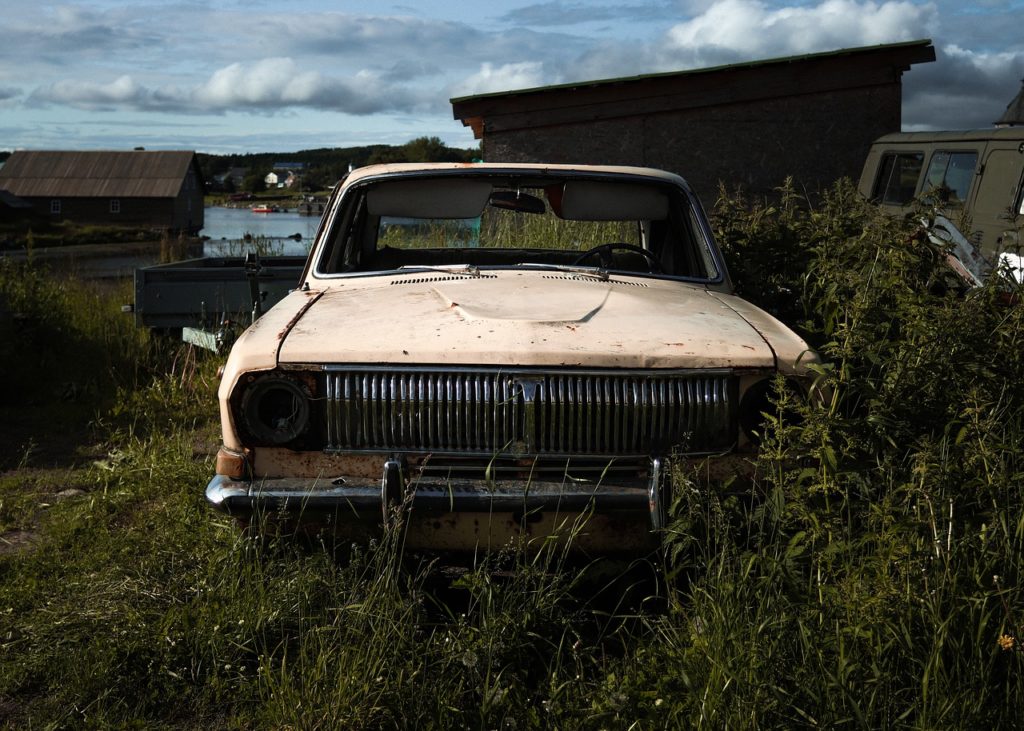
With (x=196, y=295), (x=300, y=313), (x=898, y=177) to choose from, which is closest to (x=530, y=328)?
(x=300, y=313)

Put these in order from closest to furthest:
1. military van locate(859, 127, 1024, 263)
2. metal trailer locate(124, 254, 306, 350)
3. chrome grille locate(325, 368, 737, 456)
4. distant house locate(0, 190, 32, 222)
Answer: chrome grille locate(325, 368, 737, 456) → metal trailer locate(124, 254, 306, 350) → military van locate(859, 127, 1024, 263) → distant house locate(0, 190, 32, 222)

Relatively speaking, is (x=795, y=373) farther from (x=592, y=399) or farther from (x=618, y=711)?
(x=618, y=711)

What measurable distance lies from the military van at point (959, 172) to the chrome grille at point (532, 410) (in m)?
6.15

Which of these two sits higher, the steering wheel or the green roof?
the green roof

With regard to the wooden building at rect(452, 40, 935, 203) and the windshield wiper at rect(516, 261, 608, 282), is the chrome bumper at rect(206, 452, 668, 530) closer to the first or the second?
the windshield wiper at rect(516, 261, 608, 282)

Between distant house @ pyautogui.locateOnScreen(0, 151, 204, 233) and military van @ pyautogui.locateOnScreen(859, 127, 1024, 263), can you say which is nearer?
military van @ pyautogui.locateOnScreen(859, 127, 1024, 263)

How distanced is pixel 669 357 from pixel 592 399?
0.26 metres

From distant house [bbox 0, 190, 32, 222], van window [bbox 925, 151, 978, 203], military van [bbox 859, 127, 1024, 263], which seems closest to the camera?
military van [bbox 859, 127, 1024, 263]

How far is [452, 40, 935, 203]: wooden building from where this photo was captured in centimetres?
1384

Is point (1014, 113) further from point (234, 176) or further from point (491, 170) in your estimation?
point (234, 176)

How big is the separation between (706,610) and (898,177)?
10.6 m

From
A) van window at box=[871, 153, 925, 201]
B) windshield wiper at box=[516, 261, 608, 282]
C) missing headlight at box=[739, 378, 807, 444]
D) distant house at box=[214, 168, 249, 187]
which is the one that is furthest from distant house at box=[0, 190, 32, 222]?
distant house at box=[214, 168, 249, 187]

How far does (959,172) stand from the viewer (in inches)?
430

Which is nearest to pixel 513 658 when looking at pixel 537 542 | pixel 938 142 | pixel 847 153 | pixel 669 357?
pixel 537 542
